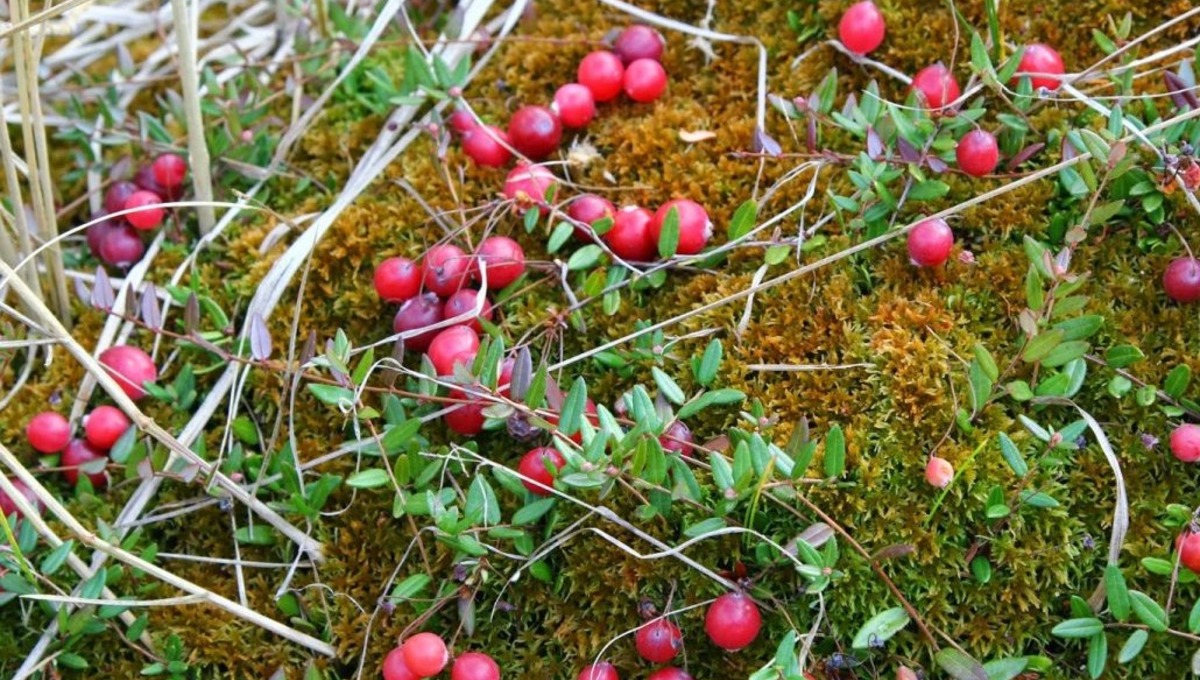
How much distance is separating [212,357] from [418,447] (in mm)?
738

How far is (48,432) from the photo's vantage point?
2656mm

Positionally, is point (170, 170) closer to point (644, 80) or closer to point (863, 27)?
point (644, 80)

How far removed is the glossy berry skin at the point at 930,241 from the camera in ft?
8.04

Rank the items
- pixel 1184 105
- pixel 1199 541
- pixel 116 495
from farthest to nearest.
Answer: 1. pixel 116 495
2. pixel 1184 105
3. pixel 1199 541

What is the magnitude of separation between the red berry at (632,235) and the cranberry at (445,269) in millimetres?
377

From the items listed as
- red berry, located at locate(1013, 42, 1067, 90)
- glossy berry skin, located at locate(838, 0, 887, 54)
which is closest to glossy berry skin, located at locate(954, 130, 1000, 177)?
red berry, located at locate(1013, 42, 1067, 90)

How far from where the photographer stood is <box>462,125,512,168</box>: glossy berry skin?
2.93m

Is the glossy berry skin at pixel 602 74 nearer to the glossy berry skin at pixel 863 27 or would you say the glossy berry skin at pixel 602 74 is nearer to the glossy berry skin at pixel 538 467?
the glossy berry skin at pixel 863 27

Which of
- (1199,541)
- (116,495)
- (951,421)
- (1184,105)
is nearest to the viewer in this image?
(1199,541)

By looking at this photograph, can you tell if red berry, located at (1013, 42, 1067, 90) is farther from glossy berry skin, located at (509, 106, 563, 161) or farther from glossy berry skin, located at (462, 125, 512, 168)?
glossy berry skin, located at (462, 125, 512, 168)

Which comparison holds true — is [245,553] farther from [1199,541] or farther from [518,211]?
[1199,541]

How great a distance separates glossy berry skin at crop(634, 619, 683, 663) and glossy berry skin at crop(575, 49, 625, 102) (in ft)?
4.91

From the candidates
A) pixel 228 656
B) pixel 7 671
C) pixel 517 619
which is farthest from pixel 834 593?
pixel 7 671

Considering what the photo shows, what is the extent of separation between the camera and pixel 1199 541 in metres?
2.17
